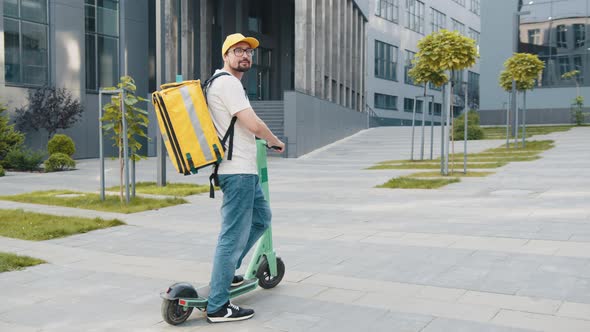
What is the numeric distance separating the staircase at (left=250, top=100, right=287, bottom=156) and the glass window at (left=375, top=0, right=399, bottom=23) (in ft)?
96.2

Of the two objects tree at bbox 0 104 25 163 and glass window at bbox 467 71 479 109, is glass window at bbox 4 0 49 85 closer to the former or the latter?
tree at bbox 0 104 25 163

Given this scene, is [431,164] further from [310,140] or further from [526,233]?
[526,233]

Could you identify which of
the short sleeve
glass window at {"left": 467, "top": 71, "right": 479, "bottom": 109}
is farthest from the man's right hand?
glass window at {"left": 467, "top": 71, "right": 479, "bottom": 109}

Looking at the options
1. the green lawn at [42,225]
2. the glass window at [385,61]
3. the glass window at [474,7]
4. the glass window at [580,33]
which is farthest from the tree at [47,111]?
the glass window at [474,7]

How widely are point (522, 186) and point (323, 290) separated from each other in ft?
31.1

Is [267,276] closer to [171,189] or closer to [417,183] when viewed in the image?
[171,189]

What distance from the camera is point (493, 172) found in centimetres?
1670

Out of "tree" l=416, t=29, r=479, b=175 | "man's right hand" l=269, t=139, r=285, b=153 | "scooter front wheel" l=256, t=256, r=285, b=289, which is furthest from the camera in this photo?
"tree" l=416, t=29, r=479, b=175

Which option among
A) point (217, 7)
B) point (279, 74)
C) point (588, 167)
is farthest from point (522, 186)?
point (279, 74)

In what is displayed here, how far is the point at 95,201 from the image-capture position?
11148 millimetres

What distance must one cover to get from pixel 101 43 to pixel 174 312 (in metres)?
27.2

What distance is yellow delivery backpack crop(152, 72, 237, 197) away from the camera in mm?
4039

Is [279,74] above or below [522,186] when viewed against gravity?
above

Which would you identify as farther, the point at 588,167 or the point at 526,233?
the point at 588,167
